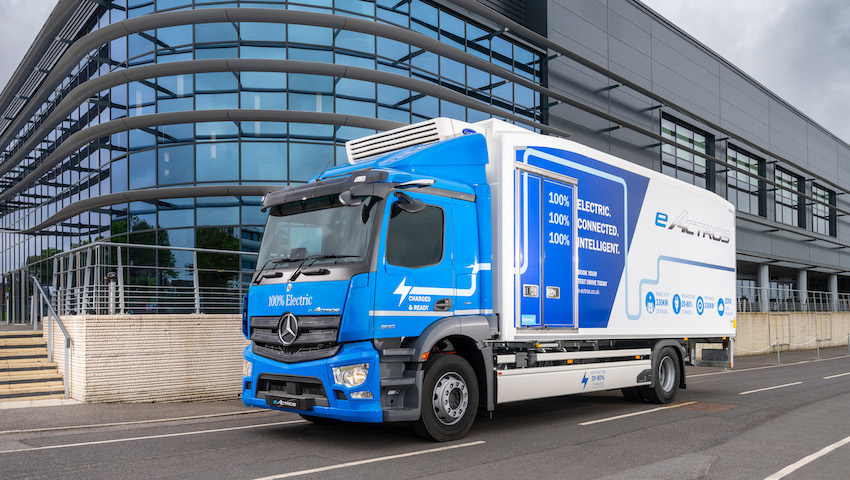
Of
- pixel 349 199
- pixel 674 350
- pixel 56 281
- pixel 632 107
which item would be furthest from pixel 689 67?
pixel 349 199

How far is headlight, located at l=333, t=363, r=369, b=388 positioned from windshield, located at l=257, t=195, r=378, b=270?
1.12m

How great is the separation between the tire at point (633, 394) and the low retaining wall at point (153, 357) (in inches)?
275

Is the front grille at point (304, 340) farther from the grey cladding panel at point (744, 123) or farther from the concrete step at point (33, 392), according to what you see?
the grey cladding panel at point (744, 123)

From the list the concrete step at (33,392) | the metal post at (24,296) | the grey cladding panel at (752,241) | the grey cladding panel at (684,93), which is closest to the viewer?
the concrete step at (33,392)

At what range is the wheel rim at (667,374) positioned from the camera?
1196cm

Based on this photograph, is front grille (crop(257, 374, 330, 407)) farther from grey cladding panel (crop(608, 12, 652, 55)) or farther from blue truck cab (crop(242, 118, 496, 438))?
grey cladding panel (crop(608, 12, 652, 55))

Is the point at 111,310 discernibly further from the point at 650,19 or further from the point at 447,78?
the point at 650,19

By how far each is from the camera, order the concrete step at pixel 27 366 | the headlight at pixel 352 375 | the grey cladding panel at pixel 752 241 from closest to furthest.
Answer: the headlight at pixel 352 375, the concrete step at pixel 27 366, the grey cladding panel at pixel 752 241

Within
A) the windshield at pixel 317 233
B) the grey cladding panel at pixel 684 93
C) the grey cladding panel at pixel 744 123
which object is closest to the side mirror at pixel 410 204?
the windshield at pixel 317 233

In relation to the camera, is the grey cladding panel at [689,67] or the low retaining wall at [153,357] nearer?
the low retaining wall at [153,357]

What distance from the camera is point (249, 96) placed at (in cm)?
1916

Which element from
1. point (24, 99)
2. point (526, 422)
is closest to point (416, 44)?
point (526, 422)

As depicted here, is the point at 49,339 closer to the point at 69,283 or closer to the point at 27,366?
the point at 27,366

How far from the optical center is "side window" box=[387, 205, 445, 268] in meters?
7.51
